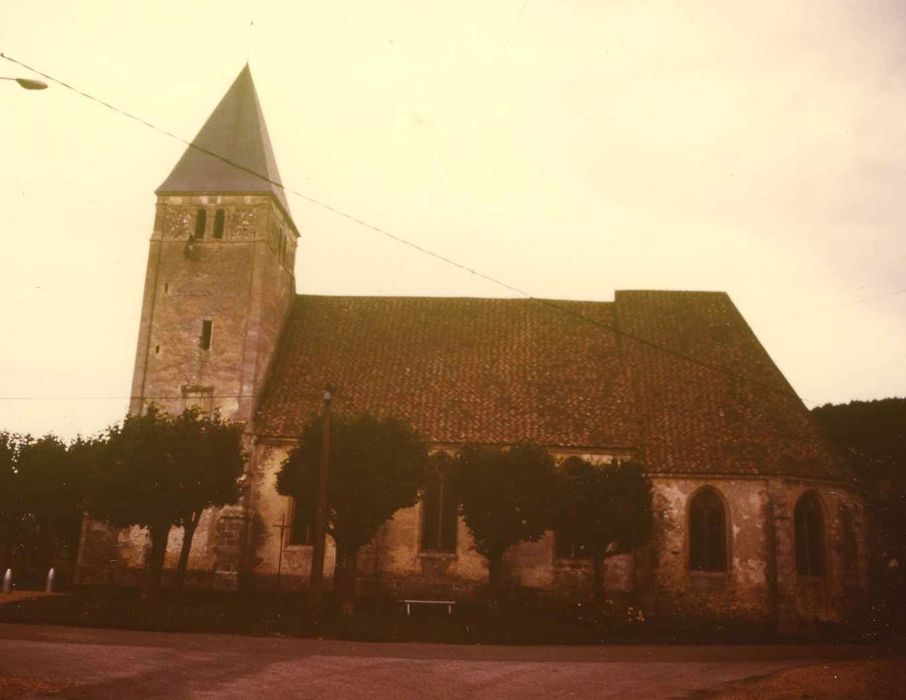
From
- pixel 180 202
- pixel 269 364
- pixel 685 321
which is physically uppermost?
pixel 180 202

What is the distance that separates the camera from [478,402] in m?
31.4

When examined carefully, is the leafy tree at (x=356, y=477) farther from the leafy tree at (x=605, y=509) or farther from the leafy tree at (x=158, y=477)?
the leafy tree at (x=605, y=509)

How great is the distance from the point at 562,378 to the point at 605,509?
25.5ft

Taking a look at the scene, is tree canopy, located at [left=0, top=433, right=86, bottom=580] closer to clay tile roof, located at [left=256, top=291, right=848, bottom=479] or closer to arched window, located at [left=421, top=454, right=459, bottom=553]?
clay tile roof, located at [left=256, top=291, right=848, bottom=479]

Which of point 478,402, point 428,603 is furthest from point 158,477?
point 478,402

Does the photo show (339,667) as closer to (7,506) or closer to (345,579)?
(345,579)

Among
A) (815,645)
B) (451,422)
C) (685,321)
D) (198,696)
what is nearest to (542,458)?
(451,422)

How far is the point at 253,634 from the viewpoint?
19.6 metres

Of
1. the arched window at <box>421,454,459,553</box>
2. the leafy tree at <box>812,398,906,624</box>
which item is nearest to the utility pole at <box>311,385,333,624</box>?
the arched window at <box>421,454,459,553</box>

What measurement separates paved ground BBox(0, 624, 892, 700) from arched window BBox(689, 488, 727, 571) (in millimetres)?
8785

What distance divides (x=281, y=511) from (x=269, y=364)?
6.31m

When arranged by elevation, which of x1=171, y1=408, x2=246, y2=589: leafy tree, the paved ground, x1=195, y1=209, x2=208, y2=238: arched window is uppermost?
x1=195, y1=209, x2=208, y2=238: arched window

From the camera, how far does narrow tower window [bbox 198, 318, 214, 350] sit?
1271 inches

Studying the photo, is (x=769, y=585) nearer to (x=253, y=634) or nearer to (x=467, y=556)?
(x=467, y=556)
